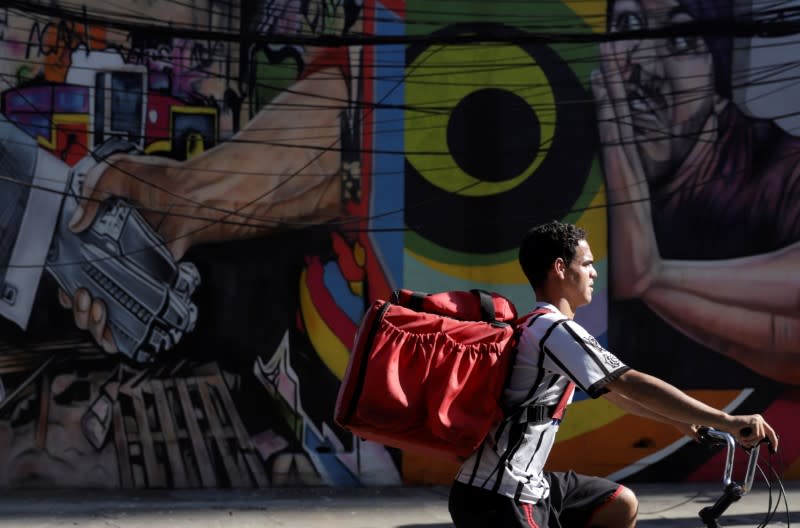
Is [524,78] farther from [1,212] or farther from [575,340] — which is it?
[575,340]

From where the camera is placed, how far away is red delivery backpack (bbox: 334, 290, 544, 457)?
328cm

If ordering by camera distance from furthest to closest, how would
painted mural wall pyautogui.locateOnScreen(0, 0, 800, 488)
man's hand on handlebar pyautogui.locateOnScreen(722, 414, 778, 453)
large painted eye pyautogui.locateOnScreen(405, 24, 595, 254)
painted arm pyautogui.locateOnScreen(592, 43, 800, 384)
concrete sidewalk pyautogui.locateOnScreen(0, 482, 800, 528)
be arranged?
painted arm pyautogui.locateOnScreen(592, 43, 800, 384) < large painted eye pyautogui.locateOnScreen(405, 24, 595, 254) < painted mural wall pyautogui.locateOnScreen(0, 0, 800, 488) < concrete sidewalk pyautogui.locateOnScreen(0, 482, 800, 528) < man's hand on handlebar pyautogui.locateOnScreen(722, 414, 778, 453)

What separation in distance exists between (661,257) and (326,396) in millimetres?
3058

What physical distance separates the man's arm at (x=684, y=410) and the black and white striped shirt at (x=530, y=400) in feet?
0.17

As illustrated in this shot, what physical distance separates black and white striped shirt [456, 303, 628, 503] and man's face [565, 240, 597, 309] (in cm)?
15

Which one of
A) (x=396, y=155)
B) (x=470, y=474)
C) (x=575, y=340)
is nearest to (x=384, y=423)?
(x=470, y=474)

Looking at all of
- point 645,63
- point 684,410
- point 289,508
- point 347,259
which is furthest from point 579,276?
point 645,63

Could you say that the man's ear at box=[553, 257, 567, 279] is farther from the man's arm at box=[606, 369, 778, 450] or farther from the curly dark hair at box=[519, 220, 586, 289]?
the man's arm at box=[606, 369, 778, 450]

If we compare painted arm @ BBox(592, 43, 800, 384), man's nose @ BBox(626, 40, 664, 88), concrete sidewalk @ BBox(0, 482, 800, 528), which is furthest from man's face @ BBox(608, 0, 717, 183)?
concrete sidewalk @ BBox(0, 482, 800, 528)

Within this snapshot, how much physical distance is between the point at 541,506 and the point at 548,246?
2.64ft

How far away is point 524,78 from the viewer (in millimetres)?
9492

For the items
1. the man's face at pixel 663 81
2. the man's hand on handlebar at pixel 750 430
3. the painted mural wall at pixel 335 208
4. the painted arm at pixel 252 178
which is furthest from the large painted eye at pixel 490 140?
the man's hand on handlebar at pixel 750 430

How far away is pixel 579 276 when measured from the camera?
3600mm

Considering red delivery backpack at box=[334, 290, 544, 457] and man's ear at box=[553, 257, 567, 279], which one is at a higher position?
man's ear at box=[553, 257, 567, 279]
